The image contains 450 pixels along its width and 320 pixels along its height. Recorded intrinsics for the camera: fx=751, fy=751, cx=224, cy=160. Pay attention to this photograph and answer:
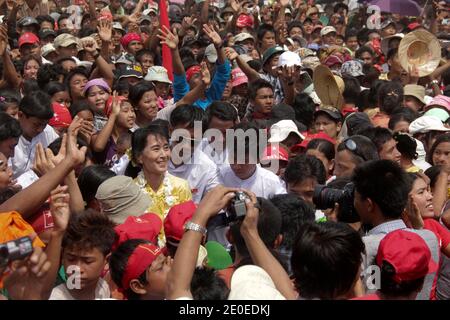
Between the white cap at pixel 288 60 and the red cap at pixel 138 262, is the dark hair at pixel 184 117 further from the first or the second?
the red cap at pixel 138 262

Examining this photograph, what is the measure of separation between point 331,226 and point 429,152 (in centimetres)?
295

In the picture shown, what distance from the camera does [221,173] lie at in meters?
4.86

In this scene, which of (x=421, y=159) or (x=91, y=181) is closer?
(x=91, y=181)

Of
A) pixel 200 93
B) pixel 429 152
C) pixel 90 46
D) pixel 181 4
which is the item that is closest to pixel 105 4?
pixel 181 4

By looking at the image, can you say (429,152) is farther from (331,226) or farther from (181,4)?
(181,4)

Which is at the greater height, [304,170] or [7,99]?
[304,170]

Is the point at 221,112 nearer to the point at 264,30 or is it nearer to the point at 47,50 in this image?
the point at 47,50

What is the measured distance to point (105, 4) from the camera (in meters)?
12.1

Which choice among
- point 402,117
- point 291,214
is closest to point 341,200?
point 291,214

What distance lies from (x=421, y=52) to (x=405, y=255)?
5523 mm

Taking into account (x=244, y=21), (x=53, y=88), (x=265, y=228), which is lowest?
(x=244, y=21)

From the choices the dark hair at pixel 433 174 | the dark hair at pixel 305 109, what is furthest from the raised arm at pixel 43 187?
the dark hair at pixel 305 109

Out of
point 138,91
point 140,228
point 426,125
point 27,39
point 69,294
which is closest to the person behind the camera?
point 69,294

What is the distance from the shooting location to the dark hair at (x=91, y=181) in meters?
4.25
